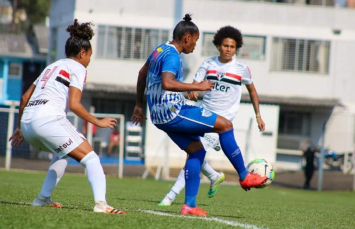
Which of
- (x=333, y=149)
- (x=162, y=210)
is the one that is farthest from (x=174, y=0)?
(x=162, y=210)

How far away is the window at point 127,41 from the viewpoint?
36094 mm

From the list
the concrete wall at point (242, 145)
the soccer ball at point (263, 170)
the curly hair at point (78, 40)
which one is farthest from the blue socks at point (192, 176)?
the concrete wall at point (242, 145)

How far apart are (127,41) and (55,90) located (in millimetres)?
29415

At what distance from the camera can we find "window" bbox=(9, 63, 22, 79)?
48.8 metres

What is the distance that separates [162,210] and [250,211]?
1.46m

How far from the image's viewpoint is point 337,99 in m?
37.0

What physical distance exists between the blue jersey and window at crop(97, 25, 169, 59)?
28.3 m

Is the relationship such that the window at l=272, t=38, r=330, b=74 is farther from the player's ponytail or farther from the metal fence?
the player's ponytail

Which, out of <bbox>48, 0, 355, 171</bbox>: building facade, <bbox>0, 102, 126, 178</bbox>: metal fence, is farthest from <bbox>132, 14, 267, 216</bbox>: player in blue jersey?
<bbox>48, 0, 355, 171</bbox>: building facade

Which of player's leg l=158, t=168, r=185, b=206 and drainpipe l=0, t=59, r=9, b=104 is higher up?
drainpipe l=0, t=59, r=9, b=104

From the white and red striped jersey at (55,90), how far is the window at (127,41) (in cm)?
2887

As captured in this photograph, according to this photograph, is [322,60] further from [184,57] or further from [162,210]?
[162,210]

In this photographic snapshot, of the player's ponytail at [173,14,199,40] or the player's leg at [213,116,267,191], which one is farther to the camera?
the player's ponytail at [173,14,199,40]

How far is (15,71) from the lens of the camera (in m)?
49.1
